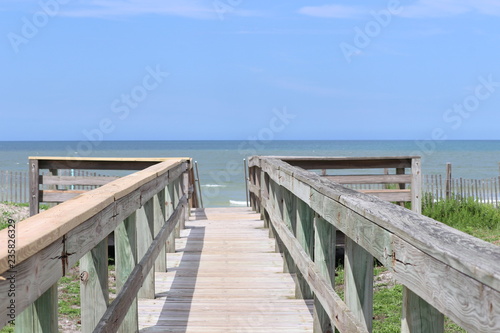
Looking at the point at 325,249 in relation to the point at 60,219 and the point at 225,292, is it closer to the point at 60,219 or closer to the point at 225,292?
the point at 225,292

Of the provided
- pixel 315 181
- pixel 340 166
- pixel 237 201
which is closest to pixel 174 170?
pixel 315 181

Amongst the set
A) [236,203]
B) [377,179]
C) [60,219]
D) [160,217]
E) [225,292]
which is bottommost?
[236,203]

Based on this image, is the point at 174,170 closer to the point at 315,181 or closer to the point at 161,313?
the point at 161,313

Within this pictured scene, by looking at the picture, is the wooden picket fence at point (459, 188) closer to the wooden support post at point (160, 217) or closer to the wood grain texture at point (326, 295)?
the wooden support post at point (160, 217)

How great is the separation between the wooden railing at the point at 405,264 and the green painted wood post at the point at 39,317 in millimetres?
1109

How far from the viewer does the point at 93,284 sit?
272 cm

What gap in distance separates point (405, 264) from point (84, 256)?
4.97 ft

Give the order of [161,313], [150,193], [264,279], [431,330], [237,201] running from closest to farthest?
[431,330], [150,193], [161,313], [264,279], [237,201]

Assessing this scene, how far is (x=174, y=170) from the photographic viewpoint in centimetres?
639

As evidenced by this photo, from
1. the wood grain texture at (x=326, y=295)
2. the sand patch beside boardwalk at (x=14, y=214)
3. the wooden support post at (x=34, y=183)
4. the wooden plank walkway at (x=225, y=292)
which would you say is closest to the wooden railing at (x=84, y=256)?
the wooden plank walkway at (x=225, y=292)

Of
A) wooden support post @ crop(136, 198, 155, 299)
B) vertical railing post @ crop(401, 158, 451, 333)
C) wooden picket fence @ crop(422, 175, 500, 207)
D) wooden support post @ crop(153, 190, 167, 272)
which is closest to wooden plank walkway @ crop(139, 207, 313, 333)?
wooden support post @ crop(153, 190, 167, 272)

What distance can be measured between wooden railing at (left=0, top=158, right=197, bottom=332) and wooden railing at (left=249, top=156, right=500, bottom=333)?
3.50ft

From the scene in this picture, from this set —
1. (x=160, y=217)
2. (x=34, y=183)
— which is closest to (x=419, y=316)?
(x=160, y=217)

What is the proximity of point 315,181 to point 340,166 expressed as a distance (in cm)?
598
